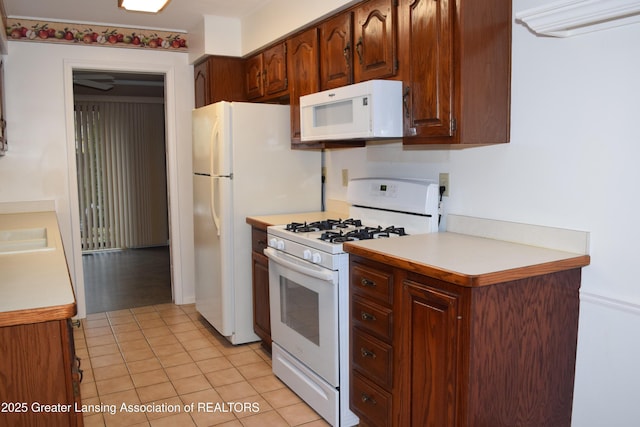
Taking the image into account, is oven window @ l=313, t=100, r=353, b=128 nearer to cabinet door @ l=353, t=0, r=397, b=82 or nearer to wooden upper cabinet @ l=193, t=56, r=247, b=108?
cabinet door @ l=353, t=0, r=397, b=82

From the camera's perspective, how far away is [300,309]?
9.37ft

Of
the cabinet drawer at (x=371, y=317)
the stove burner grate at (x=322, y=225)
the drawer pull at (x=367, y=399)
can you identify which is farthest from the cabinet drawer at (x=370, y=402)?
the stove burner grate at (x=322, y=225)

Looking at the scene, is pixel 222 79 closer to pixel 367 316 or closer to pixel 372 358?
pixel 367 316

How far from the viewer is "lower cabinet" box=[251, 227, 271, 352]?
11.3ft

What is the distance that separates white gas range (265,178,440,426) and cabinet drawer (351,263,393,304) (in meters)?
0.08

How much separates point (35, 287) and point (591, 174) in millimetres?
2016

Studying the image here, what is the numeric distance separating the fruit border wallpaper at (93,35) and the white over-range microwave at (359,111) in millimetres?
2059

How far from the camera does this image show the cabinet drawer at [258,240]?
3.42 metres

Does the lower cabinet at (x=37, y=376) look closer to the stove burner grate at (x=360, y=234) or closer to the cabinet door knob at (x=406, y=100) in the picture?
the stove burner grate at (x=360, y=234)

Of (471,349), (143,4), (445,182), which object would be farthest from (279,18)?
(471,349)

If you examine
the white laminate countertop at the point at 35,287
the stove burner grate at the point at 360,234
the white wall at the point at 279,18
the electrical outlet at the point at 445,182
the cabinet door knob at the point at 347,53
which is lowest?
the white laminate countertop at the point at 35,287

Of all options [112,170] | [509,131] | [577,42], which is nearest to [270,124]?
[509,131]

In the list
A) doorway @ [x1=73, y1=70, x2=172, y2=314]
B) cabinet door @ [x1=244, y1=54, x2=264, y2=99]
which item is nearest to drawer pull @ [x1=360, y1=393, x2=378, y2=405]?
cabinet door @ [x1=244, y1=54, x2=264, y2=99]

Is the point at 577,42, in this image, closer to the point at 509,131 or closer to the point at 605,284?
the point at 509,131
